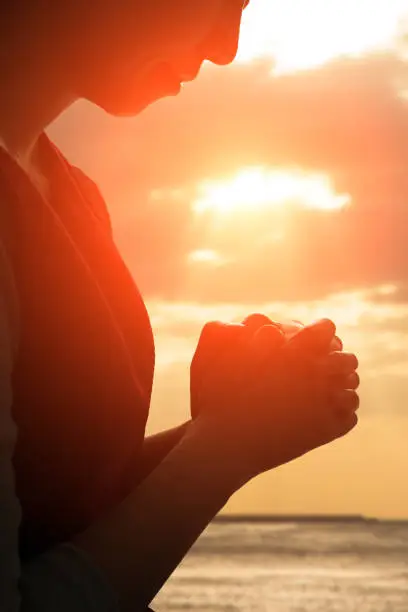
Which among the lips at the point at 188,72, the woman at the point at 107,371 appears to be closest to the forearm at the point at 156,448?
the woman at the point at 107,371

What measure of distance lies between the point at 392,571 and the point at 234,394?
42.9 metres

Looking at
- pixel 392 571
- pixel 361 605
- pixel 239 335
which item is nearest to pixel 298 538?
pixel 392 571

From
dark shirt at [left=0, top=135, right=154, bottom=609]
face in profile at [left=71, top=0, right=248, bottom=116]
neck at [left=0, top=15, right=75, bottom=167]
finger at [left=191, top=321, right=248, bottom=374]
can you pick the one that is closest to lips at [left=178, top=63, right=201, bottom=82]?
face in profile at [left=71, top=0, right=248, bottom=116]

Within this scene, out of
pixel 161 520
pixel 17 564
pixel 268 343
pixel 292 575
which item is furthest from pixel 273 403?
pixel 292 575

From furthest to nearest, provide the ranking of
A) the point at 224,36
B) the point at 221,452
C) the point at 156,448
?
the point at 156,448
the point at 224,36
the point at 221,452

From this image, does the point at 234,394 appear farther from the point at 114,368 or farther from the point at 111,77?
the point at 111,77

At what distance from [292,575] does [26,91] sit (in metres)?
40.3

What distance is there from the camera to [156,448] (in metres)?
2.00

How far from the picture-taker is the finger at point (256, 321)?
1.89m

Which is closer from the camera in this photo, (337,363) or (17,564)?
(17,564)

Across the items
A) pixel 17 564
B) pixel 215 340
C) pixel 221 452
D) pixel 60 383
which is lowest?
pixel 17 564

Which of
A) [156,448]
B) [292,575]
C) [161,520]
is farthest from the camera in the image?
[292,575]

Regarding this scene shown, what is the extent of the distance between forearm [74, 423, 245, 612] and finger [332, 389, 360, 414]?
21 cm

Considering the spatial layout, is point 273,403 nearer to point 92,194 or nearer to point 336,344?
point 336,344
